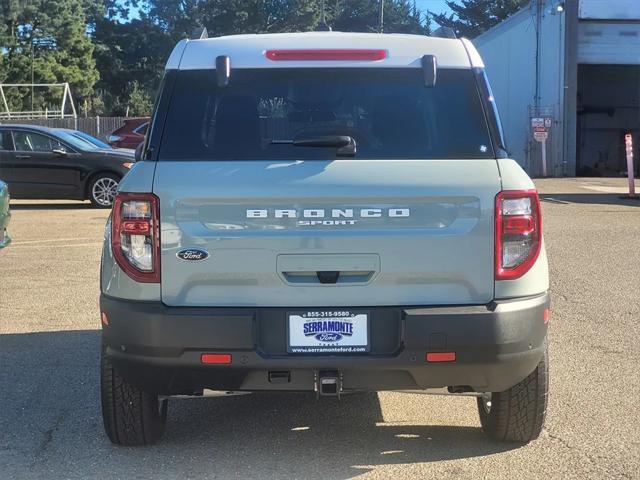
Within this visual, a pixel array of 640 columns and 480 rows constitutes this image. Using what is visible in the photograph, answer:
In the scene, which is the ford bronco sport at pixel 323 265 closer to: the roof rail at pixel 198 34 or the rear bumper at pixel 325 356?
the rear bumper at pixel 325 356

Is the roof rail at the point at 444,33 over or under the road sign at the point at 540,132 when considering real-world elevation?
over

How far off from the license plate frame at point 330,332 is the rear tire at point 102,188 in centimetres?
1197

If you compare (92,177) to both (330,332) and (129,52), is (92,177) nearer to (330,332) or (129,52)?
(330,332)

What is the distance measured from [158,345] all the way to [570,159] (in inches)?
1025

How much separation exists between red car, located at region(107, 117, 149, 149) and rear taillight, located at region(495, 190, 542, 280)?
20277 millimetres

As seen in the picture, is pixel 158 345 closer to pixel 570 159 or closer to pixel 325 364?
pixel 325 364

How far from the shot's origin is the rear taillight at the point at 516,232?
367 centimetres

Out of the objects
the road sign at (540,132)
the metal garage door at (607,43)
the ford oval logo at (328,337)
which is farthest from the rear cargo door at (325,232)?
the metal garage door at (607,43)

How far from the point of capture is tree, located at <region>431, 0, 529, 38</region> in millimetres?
67125

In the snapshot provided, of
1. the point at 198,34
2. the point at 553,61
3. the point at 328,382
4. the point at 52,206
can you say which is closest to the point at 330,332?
the point at 328,382

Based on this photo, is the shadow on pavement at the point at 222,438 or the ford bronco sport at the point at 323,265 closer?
the ford bronco sport at the point at 323,265

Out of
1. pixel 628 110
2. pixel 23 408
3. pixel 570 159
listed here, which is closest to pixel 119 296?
pixel 23 408

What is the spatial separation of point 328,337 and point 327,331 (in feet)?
0.09

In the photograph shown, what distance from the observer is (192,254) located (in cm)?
363
